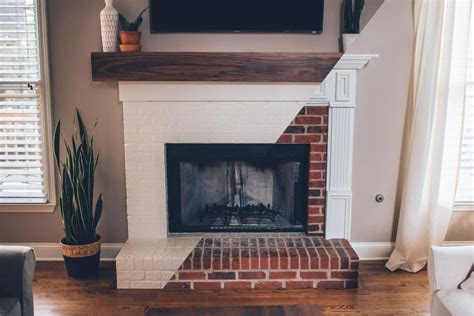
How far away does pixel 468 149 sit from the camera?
135 inches

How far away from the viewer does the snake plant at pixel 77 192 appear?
3260mm

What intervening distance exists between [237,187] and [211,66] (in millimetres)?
936

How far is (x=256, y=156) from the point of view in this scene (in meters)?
3.50

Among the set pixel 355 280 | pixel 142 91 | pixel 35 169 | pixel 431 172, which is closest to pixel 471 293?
pixel 355 280

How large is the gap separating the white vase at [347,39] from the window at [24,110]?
2.05 meters

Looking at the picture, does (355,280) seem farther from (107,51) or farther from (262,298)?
(107,51)

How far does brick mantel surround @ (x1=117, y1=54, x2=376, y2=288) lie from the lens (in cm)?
334

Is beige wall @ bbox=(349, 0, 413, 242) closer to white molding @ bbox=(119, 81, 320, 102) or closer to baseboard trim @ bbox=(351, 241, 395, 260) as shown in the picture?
baseboard trim @ bbox=(351, 241, 395, 260)

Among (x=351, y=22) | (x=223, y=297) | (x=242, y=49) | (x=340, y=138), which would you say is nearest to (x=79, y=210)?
(x=223, y=297)

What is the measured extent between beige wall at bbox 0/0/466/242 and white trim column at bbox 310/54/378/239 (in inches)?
3.7

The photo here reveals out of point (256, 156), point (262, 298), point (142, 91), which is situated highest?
point (142, 91)

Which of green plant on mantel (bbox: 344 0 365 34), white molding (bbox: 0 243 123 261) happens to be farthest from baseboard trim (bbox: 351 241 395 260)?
white molding (bbox: 0 243 123 261)

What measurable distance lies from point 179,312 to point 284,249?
138cm

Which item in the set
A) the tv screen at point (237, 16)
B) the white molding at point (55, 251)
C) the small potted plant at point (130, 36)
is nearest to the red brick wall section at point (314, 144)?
the tv screen at point (237, 16)
